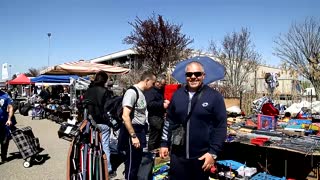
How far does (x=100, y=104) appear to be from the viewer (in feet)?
19.7

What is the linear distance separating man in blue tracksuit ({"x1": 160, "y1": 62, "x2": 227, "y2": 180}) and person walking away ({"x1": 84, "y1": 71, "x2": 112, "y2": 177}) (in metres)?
2.85

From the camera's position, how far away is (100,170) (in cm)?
478

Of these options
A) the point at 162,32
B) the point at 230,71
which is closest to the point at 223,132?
the point at 162,32

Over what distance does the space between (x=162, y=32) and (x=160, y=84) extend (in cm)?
1071

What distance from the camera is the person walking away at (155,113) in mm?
6383

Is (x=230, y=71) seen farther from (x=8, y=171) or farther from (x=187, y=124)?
(x=187, y=124)

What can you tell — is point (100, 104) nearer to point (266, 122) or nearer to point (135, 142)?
point (135, 142)

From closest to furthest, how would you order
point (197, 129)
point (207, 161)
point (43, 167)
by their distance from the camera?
1. point (207, 161)
2. point (197, 129)
3. point (43, 167)

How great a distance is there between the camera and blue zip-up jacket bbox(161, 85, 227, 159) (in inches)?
126

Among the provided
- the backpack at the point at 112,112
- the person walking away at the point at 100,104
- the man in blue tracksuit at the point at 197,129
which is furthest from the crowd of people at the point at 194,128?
the person walking away at the point at 100,104

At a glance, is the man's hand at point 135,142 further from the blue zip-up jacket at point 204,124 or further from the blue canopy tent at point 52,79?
the blue canopy tent at point 52,79

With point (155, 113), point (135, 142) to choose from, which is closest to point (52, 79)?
point (155, 113)

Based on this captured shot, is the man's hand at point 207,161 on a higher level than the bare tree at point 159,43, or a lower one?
lower

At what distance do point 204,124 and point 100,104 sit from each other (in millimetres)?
3169
